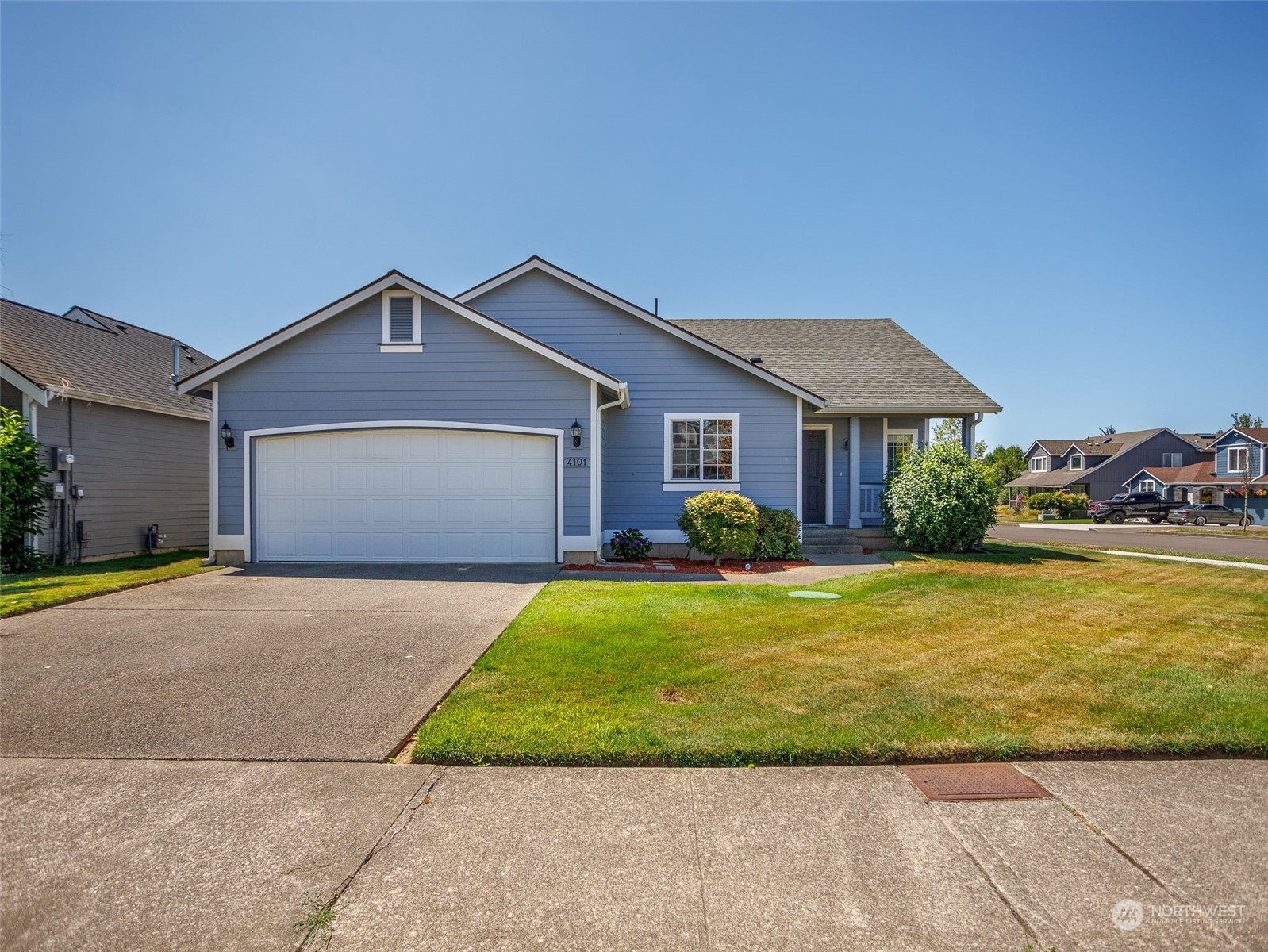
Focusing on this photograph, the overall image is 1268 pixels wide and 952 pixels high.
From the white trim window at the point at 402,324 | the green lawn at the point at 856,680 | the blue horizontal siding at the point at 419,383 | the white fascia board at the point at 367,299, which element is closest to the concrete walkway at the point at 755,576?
the green lawn at the point at 856,680

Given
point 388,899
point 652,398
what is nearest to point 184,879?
point 388,899

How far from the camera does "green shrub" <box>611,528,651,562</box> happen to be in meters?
12.4

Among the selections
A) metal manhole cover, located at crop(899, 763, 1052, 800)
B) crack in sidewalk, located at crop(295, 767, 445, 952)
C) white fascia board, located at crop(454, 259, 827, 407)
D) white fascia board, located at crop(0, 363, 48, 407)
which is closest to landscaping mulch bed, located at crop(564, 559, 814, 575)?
white fascia board, located at crop(454, 259, 827, 407)

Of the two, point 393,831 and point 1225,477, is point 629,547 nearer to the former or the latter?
point 393,831

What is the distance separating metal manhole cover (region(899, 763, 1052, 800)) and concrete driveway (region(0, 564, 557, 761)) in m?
3.00

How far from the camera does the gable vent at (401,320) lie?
11.5m

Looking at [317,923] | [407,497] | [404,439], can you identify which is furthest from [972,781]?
[404,439]

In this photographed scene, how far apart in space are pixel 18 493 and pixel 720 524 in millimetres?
12643

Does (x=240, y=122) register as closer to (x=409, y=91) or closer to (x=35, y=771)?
(x=409, y=91)

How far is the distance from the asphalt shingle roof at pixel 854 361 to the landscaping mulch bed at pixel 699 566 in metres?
4.53

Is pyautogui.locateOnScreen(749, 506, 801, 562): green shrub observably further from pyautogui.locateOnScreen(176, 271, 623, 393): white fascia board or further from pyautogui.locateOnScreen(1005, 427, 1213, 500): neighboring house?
pyautogui.locateOnScreen(1005, 427, 1213, 500): neighboring house

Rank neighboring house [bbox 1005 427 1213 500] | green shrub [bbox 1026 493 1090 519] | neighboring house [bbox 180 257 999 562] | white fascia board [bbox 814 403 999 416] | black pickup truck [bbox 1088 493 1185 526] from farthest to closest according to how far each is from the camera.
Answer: neighboring house [bbox 1005 427 1213 500]
green shrub [bbox 1026 493 1090 519]
black pickup truck [bbox 1088 493 1185 526]
white fascia board [bbox 814 403 999 416]
neighboring house [bbox 180 257 999 562]

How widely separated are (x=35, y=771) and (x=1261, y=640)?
985 cm

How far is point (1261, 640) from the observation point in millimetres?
6207
